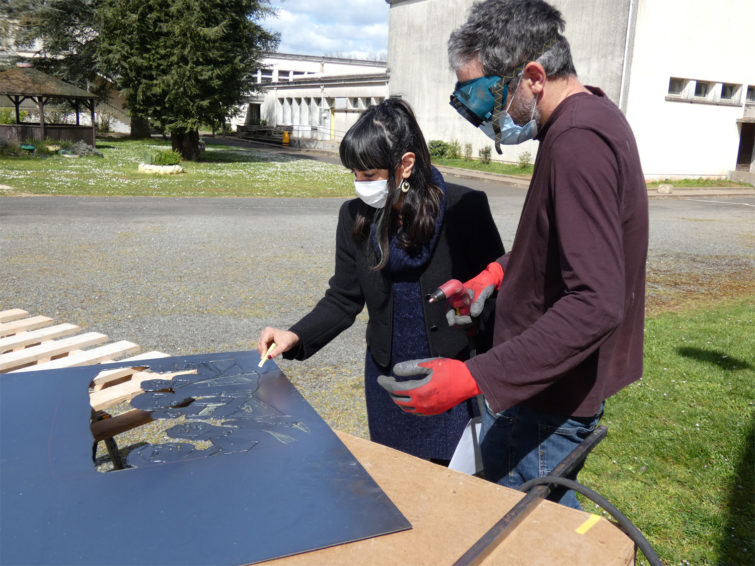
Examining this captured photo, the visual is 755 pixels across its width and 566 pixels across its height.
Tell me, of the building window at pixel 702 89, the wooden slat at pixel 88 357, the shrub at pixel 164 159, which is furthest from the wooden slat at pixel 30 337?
the building window at pixel 702 89

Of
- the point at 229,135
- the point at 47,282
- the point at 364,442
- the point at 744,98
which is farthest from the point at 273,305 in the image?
the point at 229,135

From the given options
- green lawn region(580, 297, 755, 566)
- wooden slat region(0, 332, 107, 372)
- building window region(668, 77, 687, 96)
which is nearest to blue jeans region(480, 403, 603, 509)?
green lawn region(580, 297, 755, 566)

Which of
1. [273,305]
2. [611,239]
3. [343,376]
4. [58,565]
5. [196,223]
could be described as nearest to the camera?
[58,565]

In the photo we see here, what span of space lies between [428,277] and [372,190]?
0.38 meters

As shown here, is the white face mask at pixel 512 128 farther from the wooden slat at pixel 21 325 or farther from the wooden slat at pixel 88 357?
the wooden slat at pixel 21 325

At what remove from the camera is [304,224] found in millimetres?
11375

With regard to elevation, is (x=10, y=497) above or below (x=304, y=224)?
above

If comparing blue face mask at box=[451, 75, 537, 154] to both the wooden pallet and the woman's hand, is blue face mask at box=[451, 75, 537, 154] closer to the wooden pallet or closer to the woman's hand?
the woman's hand

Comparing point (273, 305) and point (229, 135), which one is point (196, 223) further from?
Result: point (229, 135)

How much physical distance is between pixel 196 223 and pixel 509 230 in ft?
17.7

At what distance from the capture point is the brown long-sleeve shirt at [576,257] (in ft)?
4.45

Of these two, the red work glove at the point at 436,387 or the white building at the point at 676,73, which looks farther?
the white building at the point at 676,73

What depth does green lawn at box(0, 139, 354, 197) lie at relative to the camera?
1491 centimetres

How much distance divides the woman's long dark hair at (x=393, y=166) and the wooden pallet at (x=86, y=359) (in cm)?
101
